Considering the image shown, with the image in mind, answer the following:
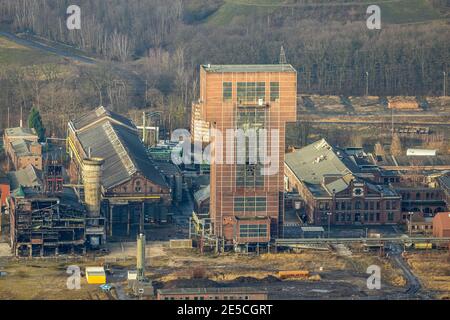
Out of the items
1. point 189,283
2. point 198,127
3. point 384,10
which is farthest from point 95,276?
point 384,10

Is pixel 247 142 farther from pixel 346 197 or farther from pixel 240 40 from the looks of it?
pixel 240 40

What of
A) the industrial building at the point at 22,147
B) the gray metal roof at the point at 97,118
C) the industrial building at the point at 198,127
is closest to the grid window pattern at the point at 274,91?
the industrial building at the point at 22,147

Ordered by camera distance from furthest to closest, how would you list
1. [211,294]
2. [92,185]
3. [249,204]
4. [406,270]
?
[92,185] → [249,204] → [406,270] → [211,294]

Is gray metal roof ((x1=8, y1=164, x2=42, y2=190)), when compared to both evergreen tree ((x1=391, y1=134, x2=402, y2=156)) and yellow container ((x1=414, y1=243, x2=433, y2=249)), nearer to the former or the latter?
yellow container ((x1=414, y1=243, x2=433, y2=249))

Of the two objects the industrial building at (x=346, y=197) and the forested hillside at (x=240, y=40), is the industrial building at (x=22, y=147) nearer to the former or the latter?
the forested hillside at (x=240, y=40)

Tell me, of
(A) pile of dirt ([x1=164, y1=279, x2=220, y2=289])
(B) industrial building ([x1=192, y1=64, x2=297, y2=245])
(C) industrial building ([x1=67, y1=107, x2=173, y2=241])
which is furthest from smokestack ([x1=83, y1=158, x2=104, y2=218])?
(A) pile of dirt ([x1=164, y1=279, x2=220, y2=289])

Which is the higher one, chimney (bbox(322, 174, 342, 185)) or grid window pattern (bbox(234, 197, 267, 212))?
chimney (bbox(322, 174, 342, 185))

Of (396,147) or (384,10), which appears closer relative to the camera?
(396,147)
